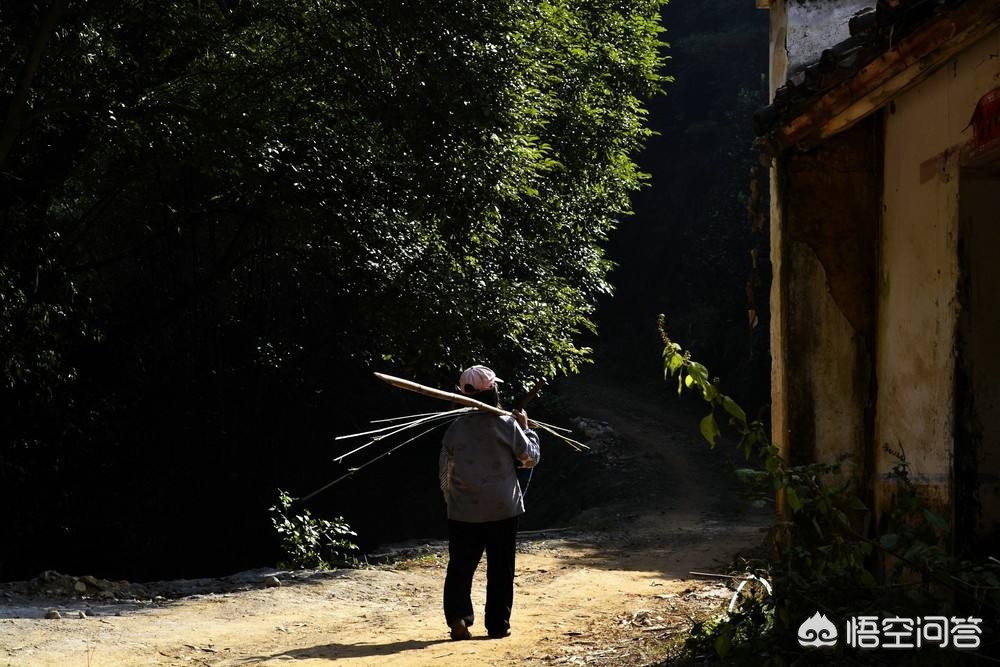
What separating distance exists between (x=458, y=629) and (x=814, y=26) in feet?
16.9

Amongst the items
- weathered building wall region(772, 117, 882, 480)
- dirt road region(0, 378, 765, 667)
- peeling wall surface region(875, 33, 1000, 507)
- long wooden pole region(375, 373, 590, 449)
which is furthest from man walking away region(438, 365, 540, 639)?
peeling wall surface region(875, 33, 1000, 507)

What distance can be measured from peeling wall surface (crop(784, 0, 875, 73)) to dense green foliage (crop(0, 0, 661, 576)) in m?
4.28

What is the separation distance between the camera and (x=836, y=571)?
16.4 ft

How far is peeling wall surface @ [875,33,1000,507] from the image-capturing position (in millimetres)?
5441

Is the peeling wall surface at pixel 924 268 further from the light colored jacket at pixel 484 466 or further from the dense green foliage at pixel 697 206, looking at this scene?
the dense green foliage at pixel 697 206

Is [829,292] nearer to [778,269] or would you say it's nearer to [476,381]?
[778,269]

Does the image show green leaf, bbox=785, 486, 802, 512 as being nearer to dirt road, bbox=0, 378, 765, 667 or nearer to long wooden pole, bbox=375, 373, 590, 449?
dirt road, bbox=0, 378, 765, 667

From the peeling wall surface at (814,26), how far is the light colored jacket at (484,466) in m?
3.51

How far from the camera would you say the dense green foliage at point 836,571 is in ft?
15.1


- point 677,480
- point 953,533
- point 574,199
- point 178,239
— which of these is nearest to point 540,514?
point 677,480

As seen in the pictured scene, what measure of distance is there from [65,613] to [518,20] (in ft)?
27.0

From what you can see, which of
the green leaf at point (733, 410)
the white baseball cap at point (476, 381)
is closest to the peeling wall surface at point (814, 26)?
the white baseball cap at point (476, 381)

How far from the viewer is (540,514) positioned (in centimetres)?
2214

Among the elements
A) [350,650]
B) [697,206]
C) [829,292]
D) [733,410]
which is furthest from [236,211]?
[697,206]
